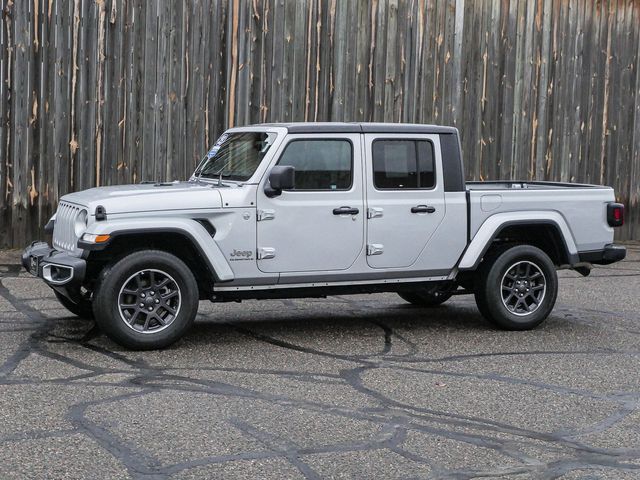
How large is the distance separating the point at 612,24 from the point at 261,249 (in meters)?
9.46

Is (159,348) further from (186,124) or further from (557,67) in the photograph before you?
(557,67)

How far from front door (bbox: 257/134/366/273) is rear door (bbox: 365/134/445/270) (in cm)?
13

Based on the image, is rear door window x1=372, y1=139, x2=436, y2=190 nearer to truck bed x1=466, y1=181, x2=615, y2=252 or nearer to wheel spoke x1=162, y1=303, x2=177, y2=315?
truck bed x1=466, y1=181, x2=615, y2=252

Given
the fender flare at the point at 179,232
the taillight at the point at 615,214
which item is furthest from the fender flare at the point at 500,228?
the fender flare at the point at 179,232

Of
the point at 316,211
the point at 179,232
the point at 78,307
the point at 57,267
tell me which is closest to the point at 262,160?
the point at 316,211

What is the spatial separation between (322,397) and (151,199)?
223 centimetres

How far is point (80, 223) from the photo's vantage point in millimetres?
7883

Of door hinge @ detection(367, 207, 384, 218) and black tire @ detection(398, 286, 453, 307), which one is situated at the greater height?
door hinge @ detection(367, 207, 384, 218)

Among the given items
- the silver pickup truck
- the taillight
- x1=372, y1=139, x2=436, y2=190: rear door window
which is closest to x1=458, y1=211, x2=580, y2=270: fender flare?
the silver pickup truck

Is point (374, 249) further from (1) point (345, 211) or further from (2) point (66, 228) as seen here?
(2) point (66, 228)

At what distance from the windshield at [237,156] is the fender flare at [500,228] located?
6.25ft

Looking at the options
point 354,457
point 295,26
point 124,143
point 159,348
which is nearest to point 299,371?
point 159,348

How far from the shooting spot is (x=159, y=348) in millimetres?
7730

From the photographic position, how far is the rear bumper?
9.23m
